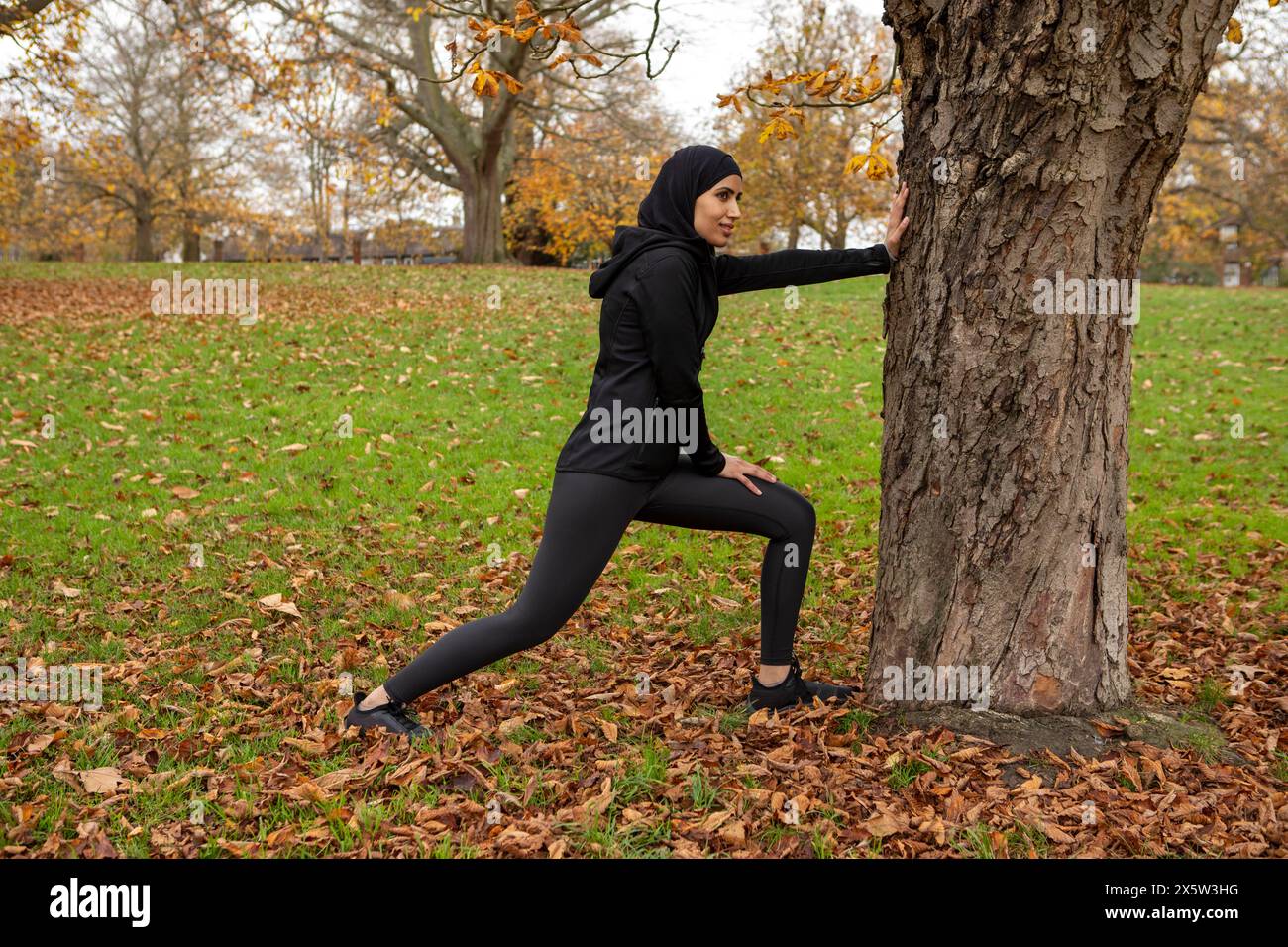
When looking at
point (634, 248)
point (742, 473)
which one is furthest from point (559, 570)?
point (634, 248)

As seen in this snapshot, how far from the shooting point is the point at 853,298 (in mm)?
17766

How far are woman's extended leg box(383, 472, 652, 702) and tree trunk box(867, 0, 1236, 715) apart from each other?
3.76 ft

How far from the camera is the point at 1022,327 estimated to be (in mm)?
3346

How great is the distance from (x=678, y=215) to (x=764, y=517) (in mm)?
1165

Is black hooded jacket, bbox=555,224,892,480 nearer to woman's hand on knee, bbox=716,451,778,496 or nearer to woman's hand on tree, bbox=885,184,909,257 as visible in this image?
woman's hand on knee, bbox=716,451,778,496

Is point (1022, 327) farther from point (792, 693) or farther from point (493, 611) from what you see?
point (493, 611)

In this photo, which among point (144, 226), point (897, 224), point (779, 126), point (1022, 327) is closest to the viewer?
point (1022, 327)

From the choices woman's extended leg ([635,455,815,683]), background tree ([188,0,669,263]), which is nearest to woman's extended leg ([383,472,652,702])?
woman's extended leg ([635,455,815,683])

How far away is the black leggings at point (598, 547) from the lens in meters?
3.39

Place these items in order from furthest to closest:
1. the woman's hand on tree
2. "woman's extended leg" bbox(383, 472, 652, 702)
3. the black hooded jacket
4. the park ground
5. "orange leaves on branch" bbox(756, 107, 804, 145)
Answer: "orange leaves on branch" bbox(756, 107, 804, 145) → the woman's hand on tree → "woman's extended leg" bbox(383, 472, 652, 702) → the black hooded jacket → the park ground

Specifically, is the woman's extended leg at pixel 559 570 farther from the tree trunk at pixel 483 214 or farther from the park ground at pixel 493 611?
the tree trunk at pixel 483 214

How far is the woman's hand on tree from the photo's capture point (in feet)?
11.6
